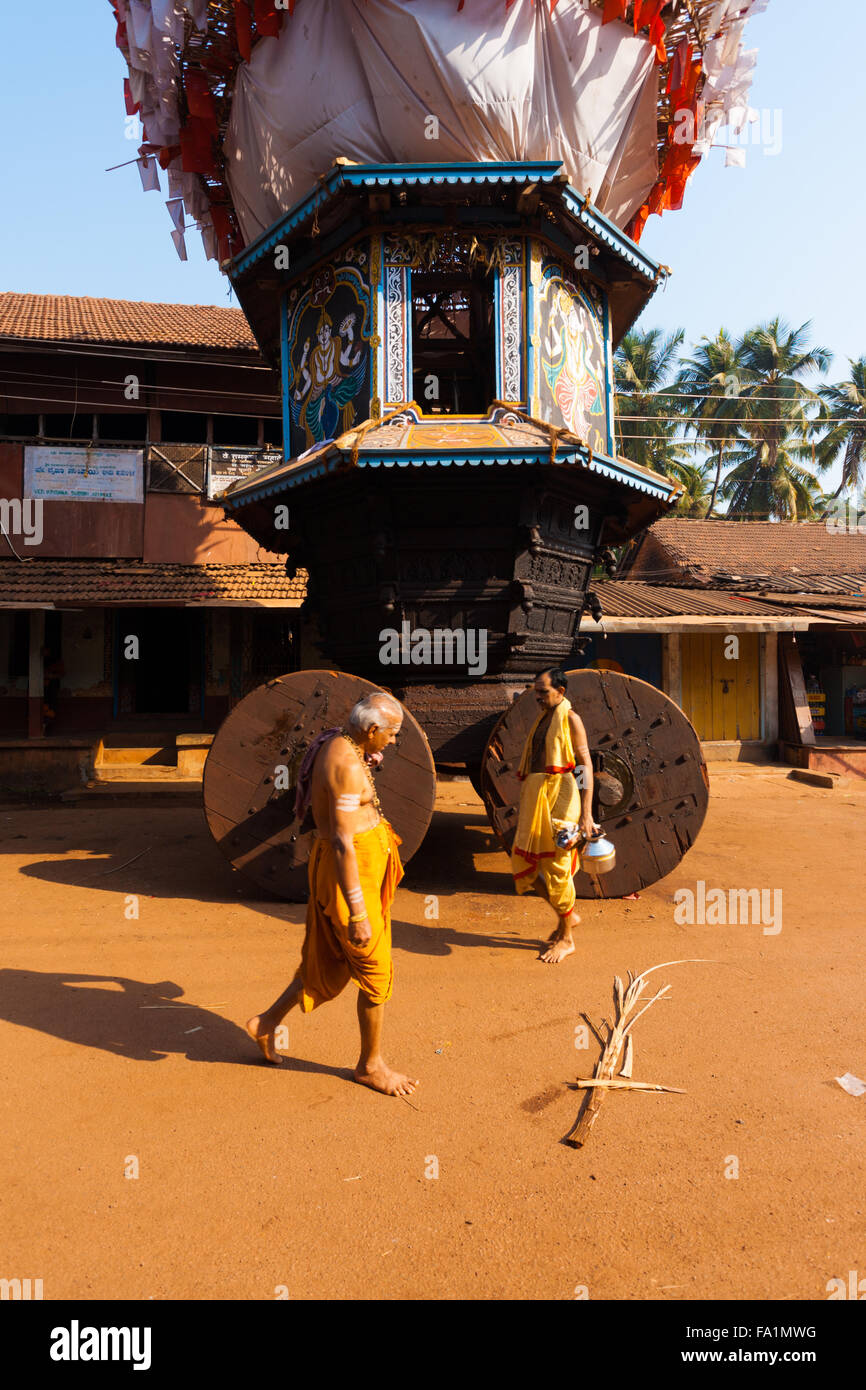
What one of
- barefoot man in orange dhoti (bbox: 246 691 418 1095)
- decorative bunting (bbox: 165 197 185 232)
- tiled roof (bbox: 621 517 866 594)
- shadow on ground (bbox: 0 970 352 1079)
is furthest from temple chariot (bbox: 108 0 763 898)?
tiled roof (bbox: 621 517 866 594)

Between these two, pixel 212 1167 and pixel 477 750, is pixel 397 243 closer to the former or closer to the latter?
pixel 477 750

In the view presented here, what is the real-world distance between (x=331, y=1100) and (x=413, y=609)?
13.8 feet

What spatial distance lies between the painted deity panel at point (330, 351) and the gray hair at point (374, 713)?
4.27 m

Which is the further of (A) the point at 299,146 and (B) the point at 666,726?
(A) the point at 299,146

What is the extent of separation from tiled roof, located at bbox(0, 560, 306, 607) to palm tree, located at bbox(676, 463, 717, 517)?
67.5ft

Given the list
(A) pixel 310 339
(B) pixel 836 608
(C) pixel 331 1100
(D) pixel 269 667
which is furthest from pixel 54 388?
(B) pixel 836 608

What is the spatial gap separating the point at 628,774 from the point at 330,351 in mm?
4661

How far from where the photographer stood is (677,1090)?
328cm

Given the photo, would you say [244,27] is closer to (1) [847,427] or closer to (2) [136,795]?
(2) [136,795]

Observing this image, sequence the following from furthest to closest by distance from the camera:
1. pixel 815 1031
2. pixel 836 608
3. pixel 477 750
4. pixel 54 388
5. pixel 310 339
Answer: pixel 836 608 < pixel 54 388 < pixel 310 339 < pixel 477 750 < pixel 815 1031

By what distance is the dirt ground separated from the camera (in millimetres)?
2275

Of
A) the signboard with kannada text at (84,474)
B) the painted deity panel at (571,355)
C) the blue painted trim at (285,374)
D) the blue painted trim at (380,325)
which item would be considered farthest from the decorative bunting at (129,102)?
the signboard with kannada text at (84,474)

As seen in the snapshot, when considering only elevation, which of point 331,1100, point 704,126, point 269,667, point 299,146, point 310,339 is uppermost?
point 704,126

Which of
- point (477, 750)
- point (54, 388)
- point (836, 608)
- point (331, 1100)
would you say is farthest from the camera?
point (836, 608)
